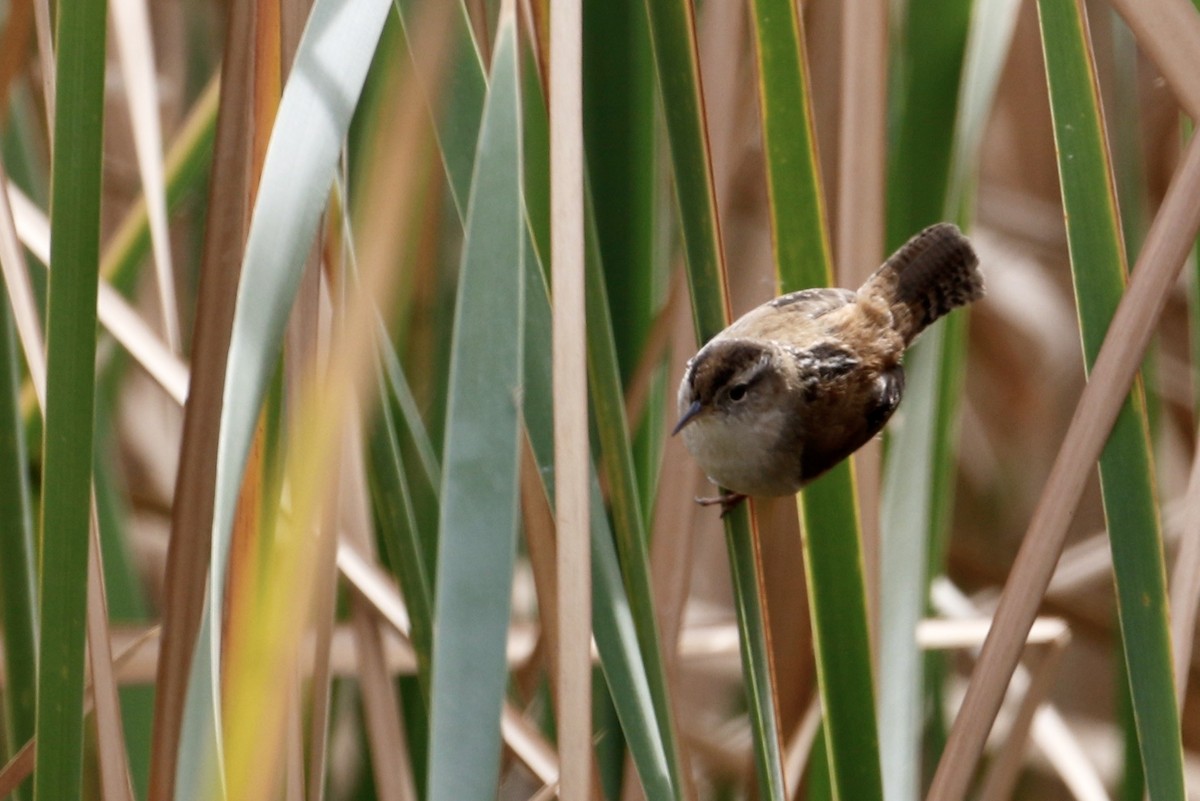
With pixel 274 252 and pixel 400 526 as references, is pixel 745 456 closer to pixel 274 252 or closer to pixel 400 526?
pixel 400 526

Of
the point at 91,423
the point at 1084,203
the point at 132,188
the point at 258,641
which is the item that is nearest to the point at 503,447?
the point at 258,641

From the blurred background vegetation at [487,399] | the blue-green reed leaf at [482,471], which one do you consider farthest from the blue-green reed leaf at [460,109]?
the blue-green reed leaf at [482,471]

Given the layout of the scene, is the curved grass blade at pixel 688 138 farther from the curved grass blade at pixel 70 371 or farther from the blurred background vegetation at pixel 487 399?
the curved grass blade at pixel 70 371

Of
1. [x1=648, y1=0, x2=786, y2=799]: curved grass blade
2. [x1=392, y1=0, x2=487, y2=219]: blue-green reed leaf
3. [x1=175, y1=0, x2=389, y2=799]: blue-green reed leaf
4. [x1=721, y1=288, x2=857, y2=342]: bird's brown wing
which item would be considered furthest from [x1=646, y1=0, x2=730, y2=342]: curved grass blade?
[x1=721, y1=288, x2=857, y2=342]: bird's brown wing

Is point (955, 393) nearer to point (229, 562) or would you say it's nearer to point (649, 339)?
point (649, 339)

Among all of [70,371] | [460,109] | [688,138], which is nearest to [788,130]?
[688,138]

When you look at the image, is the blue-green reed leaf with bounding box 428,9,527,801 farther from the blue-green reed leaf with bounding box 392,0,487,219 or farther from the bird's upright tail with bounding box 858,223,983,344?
the bird's upright tail with bounding box 858,223,983,344
